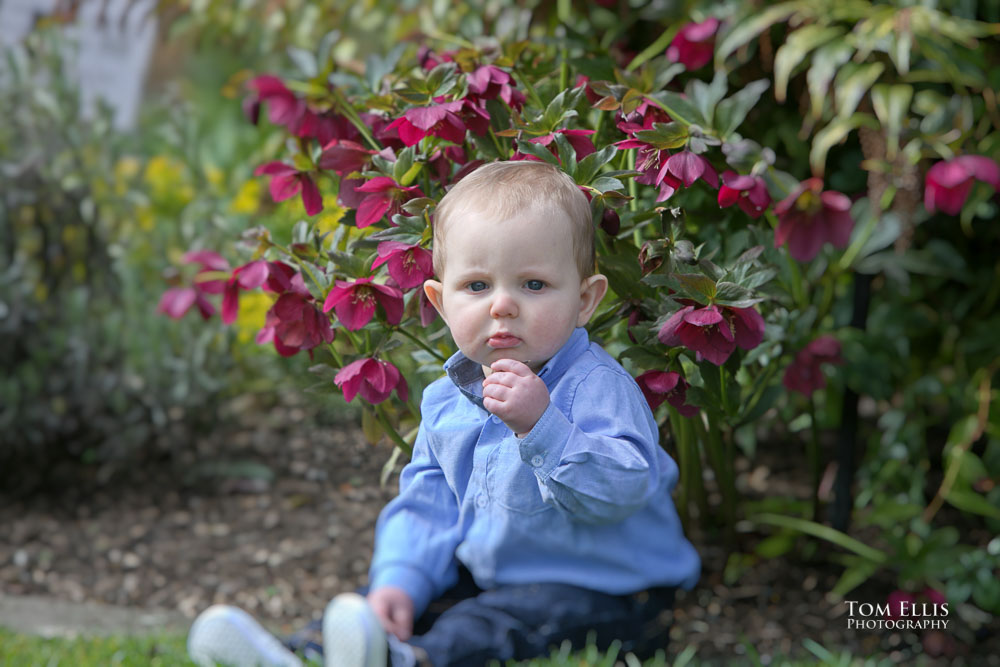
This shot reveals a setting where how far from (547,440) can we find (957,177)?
1.16 m

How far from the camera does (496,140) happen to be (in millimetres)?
1831

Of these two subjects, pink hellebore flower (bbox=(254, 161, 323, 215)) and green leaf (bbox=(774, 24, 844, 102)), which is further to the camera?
green leaf (bbox=(774, 24, 844, 102))

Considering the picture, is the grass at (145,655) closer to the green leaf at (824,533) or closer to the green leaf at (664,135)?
the green leaf at (824,533)

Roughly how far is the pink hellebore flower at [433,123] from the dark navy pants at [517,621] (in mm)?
735

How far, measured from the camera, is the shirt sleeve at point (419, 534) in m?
1.62

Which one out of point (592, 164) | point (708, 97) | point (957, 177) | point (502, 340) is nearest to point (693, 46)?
point (708, 97)

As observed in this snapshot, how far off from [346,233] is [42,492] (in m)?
1.87

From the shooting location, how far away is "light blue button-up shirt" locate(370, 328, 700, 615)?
4.50 feet

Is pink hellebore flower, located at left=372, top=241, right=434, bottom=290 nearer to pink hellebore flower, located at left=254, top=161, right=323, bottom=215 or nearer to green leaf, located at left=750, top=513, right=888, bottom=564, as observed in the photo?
pink hellebore flower, located at left=254, top=161, right=323, bottom=215

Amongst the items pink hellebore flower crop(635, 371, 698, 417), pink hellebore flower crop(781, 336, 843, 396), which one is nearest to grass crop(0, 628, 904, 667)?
pink hellebore flower crop(635, 371, 698, 417)

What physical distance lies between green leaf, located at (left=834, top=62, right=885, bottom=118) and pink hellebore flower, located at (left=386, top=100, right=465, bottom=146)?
934 mm

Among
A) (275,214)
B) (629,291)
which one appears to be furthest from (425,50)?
(275,214)

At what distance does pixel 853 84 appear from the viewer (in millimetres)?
2188

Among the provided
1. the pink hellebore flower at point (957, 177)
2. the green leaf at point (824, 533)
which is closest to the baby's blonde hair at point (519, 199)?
the pink hellebore flower at point (957, 177)
